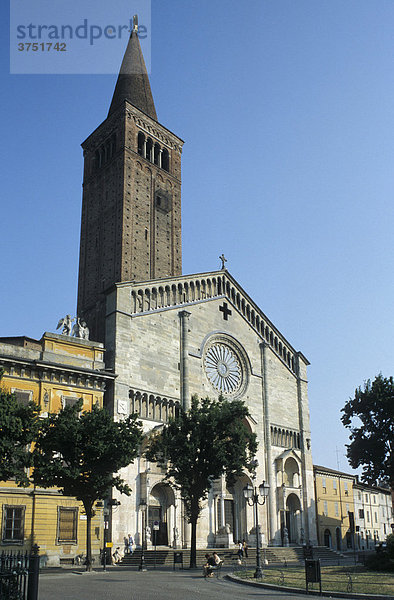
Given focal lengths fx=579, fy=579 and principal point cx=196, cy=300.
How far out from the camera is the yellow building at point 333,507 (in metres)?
56.3

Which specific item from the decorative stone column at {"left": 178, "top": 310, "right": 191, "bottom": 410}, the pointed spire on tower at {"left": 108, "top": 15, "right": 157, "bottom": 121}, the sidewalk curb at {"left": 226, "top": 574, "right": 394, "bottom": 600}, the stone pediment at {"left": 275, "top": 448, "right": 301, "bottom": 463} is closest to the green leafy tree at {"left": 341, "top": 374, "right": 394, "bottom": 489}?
the stone pediment at {"left": 275, "top": 448, "right": 301, "bottom": 463}

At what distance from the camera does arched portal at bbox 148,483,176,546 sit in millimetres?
38781

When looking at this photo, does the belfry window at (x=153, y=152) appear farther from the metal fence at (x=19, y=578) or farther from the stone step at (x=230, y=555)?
the metal fence at (x=19, y=578)

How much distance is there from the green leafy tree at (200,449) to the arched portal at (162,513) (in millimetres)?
5972

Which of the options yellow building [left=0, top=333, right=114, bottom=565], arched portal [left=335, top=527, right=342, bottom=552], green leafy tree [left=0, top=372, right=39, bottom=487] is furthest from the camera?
arched portal [left=335, top=527, right=342, bottom=552]

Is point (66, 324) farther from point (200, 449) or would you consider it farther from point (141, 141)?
point (141, 141)

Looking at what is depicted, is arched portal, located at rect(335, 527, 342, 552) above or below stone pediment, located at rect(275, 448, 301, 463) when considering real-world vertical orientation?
below

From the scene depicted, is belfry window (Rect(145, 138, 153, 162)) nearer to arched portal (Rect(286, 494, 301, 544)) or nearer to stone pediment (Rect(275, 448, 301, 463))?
stone pediment (Rect(275, 448, 301, 463))

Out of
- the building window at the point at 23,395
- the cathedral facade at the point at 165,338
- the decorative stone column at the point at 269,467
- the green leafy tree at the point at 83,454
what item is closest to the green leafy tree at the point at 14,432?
the green leafy tree at the point at 83,454

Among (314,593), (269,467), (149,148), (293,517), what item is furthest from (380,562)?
(149,148)

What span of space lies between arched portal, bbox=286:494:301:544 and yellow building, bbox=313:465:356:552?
588 cm

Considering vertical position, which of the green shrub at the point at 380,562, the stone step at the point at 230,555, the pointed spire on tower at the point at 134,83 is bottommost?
the stone step at the point at 230,555

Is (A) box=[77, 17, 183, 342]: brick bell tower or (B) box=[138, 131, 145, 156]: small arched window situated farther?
(B) box=[138, 131, 145, 156]: small arched window

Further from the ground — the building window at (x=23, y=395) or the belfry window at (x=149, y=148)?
the belfry window at (x=149, y=148)
